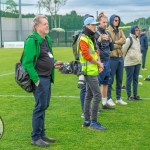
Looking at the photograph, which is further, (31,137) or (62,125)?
(62,125)

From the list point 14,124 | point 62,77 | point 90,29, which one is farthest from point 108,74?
point 62,77

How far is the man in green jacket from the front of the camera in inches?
214

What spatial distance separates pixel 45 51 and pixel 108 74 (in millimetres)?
2687

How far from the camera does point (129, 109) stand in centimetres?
859

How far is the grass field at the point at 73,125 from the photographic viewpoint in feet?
19.8

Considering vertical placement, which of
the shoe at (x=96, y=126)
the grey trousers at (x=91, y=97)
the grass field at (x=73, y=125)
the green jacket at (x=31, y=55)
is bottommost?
the grass field at (x=73, y=125)

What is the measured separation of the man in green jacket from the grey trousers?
910mm

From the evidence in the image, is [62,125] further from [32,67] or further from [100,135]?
[32,67]

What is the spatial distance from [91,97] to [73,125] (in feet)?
2.31

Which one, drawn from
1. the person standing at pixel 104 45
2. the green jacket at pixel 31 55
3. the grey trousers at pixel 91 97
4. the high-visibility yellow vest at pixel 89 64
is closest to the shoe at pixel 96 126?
the grey trousers at pixel 91 97

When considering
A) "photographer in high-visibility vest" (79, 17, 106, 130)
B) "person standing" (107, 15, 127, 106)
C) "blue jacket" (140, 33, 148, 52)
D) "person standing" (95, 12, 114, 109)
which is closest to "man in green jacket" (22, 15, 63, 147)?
"photographer in high-visibility vest" (79, 17, 106, 130)

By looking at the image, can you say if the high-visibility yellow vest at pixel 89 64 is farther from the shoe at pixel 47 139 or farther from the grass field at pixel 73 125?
the shoe at pixel 47 139

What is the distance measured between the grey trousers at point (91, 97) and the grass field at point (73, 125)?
28cm

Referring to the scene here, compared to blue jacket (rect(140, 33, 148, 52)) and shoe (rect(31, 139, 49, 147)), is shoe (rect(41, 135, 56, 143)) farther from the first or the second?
blue jacket (rect(140, 33, 148, 52))
